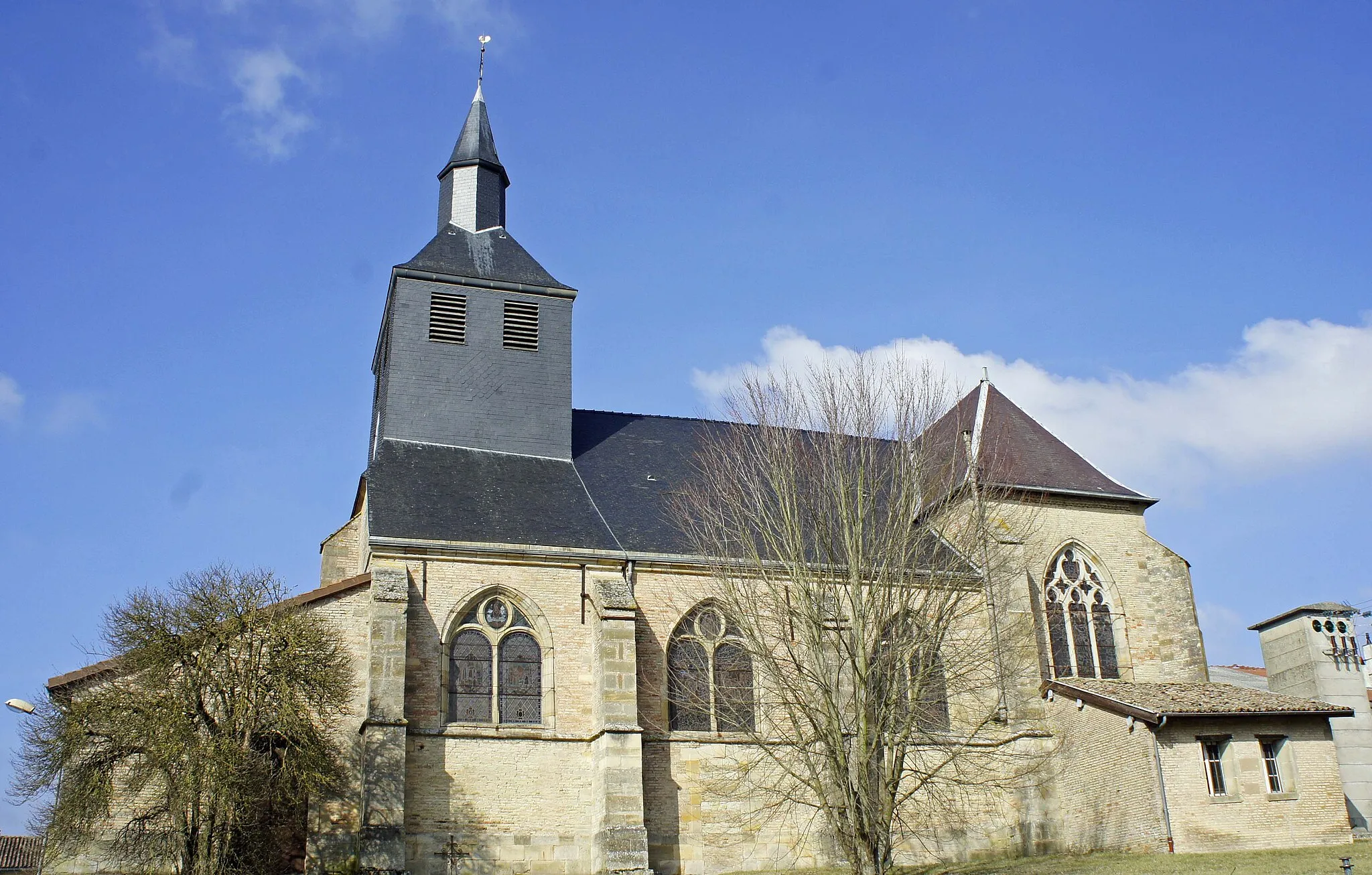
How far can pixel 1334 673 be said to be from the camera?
20969 mm

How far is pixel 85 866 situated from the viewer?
15695 millimetres

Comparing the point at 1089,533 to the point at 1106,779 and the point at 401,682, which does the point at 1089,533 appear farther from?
the point at 401,682

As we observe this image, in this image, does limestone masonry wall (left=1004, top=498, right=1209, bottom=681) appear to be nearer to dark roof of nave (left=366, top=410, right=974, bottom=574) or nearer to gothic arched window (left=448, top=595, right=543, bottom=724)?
dark roof of nave (left=366, top=410, right=974, bottom=574)

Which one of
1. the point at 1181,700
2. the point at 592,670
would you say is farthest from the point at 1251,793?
the point at 592,670

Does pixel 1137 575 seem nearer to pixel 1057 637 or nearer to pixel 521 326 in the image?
pixel 1057 637

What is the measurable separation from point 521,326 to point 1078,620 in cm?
1168

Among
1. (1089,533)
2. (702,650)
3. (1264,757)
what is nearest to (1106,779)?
(1264,757)

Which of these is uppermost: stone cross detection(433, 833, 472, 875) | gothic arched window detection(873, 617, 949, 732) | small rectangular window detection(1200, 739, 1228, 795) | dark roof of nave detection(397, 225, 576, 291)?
dark roof of nave detection(397, 225, 576, 291)

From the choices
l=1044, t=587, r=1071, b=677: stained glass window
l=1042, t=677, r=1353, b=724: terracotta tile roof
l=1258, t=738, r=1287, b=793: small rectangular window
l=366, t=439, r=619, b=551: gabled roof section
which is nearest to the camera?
l=1042, t=677, r=1353, b=724: terracotta tile roof

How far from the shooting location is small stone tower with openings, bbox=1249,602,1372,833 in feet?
65.7

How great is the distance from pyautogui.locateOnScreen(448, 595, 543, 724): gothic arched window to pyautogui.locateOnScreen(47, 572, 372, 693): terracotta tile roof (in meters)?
1.73

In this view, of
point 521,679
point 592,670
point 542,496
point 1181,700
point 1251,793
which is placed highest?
point 542,496

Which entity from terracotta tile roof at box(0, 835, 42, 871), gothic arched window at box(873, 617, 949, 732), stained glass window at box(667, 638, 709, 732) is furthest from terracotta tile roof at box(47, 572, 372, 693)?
terracotta tile roof at box(0, 835, 42, 871)

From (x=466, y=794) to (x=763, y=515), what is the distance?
5862 mm
